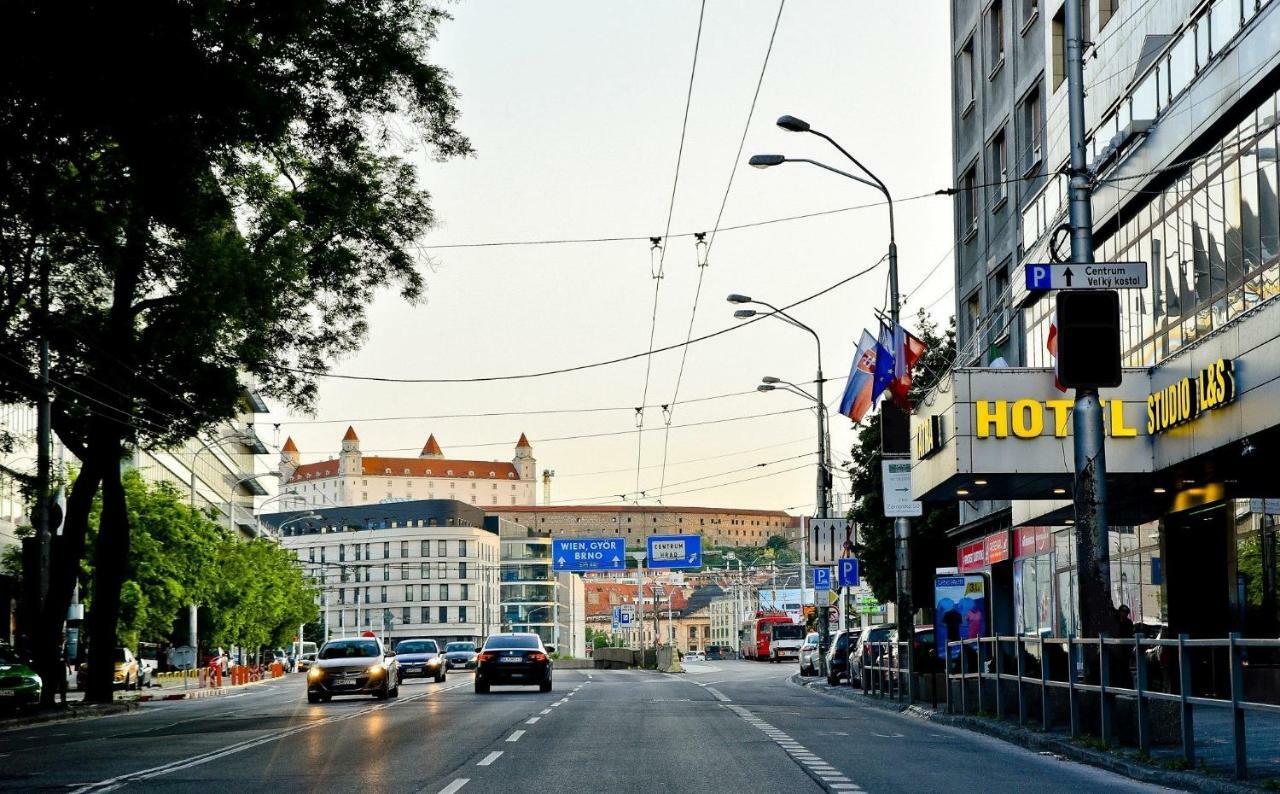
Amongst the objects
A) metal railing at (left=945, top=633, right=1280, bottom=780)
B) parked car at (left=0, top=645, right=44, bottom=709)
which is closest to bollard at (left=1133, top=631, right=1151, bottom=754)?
metal railing at (left=945, top=633, right=1280, bottom=780)

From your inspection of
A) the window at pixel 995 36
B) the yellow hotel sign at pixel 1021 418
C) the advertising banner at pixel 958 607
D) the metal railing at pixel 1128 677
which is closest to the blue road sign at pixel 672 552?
the window at pixel 995 36

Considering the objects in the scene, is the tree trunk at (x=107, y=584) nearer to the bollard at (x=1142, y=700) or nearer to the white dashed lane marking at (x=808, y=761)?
the white dashed lane marking at (x=808, y=761)

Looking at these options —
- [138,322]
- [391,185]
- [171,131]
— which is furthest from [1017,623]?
[171,131]

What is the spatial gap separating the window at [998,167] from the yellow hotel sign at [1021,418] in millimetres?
13448

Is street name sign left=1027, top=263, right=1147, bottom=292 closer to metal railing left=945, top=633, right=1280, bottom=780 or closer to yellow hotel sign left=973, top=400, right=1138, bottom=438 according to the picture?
metal railing left=945, top=633, right=1280, bottom=780

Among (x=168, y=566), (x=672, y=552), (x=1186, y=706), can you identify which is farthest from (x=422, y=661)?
(x=1186, y=706)

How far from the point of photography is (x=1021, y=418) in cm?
2602

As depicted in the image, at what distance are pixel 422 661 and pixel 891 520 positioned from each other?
52.2 feet

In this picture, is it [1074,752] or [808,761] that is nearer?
[808,761]

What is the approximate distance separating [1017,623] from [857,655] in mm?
4662

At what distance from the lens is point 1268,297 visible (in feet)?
65.9

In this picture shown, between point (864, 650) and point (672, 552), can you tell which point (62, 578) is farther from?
point (672, 552)

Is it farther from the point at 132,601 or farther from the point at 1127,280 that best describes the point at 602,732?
the point at 132,601

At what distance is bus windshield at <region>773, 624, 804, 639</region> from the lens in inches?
3745
